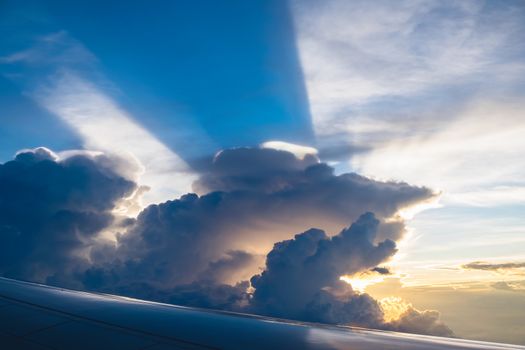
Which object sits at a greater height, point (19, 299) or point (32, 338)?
point (19, 299)

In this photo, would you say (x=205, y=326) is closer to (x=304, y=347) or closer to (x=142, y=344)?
(x=142, y=344)

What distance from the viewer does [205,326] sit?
43.9 feet

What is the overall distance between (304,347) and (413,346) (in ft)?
11.3

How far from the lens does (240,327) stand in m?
13.7

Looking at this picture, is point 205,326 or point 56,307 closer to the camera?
point 205,326

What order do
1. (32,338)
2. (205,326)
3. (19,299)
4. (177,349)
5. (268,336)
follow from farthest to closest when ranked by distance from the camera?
1. (19,299)
2. (205,326)
3. (268,336)
4. (32,338)
5. (177,349)

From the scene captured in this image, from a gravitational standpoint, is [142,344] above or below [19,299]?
below

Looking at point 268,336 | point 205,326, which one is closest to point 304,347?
point 268,336

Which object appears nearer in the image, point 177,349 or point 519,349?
point 177,349

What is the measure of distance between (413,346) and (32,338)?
35.1 ft

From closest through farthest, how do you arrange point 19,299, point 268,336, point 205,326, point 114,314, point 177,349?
point 177,349
point 268,336
point 205,326
point 114,314
point 19,299

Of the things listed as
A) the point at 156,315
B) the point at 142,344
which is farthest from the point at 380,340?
the point at 156,315

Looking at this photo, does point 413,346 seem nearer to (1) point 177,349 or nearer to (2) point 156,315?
(1) point 177,349

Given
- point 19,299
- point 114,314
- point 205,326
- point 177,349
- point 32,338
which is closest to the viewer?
point 177,349
